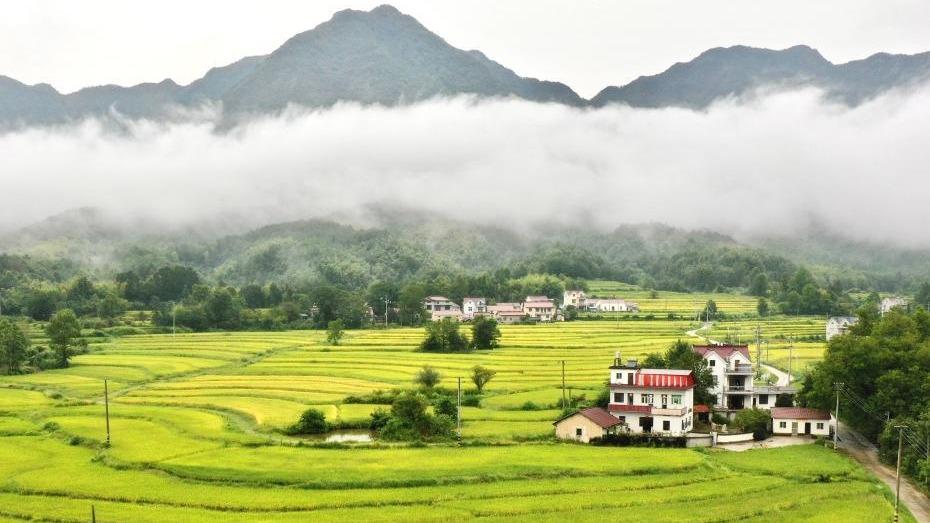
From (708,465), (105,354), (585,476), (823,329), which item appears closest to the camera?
(585,476)

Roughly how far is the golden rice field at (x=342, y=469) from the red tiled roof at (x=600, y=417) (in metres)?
1.92

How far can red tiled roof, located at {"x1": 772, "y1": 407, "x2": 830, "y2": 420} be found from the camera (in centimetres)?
4622

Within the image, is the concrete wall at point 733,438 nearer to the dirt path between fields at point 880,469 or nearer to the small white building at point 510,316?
the dirt path between fields at point 880,469

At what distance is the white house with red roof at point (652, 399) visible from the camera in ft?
149

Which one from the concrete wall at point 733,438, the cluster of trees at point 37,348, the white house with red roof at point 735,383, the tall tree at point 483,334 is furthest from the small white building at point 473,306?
the concrete wall at point 733,438

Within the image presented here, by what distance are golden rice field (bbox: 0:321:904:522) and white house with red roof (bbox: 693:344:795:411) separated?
8.62 m

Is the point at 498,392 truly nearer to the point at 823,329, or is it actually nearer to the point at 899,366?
the point at 899,366

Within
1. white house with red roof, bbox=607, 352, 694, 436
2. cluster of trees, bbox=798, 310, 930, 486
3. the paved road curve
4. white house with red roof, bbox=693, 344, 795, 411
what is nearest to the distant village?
white house with red roof, bbox=693, 344, 795, 411

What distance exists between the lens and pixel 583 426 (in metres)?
43.2

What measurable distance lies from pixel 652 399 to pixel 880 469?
39.0 ft

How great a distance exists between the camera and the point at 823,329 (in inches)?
4107

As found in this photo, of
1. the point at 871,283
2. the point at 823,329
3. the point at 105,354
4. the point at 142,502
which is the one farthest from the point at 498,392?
the point at 871,283

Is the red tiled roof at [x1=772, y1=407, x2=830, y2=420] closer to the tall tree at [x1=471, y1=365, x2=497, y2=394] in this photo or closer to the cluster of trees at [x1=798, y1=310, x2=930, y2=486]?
the cluster of trees at [x1=798, y1=310, x2=930, y2=486]

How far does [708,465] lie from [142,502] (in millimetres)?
22799
